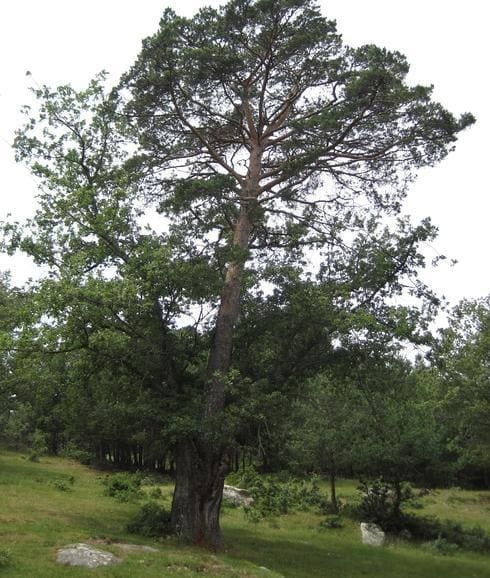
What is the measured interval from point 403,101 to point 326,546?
52.3 feet

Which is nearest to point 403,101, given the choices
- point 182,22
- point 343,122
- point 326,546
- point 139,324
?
point 343,122

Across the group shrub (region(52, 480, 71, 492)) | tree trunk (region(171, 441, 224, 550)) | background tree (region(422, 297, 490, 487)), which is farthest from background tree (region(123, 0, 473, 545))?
shrub (region(52, 480, 71, 492))

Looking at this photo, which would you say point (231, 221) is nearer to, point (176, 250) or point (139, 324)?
point (176, 250)

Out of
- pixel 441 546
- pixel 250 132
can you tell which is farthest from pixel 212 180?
pixel 441 546

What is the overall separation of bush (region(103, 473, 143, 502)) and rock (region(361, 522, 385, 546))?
10.5m

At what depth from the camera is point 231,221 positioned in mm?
19344

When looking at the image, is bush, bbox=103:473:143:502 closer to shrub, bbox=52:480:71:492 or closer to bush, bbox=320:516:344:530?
shrub, bbox=52:480:71:492

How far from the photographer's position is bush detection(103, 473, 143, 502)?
2616 centimetres

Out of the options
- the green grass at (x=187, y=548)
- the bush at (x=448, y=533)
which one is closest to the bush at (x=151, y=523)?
the green grass at (x=187, y=548)

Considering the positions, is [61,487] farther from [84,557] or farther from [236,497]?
[84,557]

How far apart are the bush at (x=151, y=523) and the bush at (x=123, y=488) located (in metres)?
8.86

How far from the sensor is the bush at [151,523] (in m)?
16.2

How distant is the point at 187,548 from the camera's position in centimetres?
1452

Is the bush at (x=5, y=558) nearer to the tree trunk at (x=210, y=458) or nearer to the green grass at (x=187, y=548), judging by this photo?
the green grass at (x=187, y=548)
